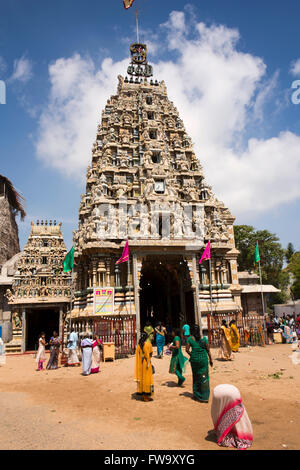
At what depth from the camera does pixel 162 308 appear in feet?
87.0

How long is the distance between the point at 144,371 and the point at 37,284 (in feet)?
54.1

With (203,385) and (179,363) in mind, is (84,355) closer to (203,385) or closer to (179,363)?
(179,363)

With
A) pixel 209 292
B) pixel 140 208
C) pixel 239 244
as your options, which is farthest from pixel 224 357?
pixel 239 244

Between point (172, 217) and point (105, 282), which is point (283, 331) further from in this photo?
point (105, 282)

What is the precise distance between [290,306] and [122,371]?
38.2 meters

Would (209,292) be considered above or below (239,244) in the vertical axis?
below

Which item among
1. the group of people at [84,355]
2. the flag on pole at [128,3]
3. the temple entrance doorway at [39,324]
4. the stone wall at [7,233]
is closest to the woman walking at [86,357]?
the group of people at [84,355]

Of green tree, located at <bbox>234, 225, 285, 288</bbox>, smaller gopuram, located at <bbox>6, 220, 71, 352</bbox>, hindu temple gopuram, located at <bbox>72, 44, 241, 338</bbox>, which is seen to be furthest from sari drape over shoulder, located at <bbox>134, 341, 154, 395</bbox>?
green tree, located at <bbox>234, 225, 285, 288</bbox>

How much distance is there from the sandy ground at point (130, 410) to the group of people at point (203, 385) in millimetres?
259

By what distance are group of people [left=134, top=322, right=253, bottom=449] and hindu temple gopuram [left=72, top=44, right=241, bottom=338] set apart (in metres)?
5.44

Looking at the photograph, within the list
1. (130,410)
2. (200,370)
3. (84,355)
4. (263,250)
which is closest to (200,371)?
(200,370)

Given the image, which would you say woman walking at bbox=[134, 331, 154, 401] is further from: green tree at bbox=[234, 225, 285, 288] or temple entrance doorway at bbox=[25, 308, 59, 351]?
green tree at bbox=[234, 225, 285, 288]

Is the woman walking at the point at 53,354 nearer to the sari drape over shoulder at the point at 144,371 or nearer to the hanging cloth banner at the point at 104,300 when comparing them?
the hanging cloth banner at the point at 104,300

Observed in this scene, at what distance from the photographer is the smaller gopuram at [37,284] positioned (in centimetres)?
2198
